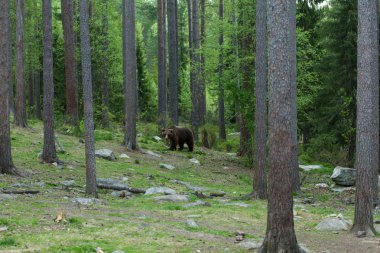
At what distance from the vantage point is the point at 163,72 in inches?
1227

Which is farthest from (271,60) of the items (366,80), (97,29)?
(97,29)

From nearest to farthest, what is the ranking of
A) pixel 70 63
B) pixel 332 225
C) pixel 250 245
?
1. pixel 250 245
2. pixel 332 225
3. pixel 70 63

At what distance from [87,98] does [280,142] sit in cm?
622

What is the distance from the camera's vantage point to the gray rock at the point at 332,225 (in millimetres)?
11000

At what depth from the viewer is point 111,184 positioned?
15.2 meters

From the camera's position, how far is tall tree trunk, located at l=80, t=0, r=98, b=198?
1264 cm

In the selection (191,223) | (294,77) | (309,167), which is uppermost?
(294,77)

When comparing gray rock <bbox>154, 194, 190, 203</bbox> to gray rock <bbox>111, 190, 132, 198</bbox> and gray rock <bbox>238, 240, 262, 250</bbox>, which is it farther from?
gray rock <bbox>238, 240, 262, 250</bbox>

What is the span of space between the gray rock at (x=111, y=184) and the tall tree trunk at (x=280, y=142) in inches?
294

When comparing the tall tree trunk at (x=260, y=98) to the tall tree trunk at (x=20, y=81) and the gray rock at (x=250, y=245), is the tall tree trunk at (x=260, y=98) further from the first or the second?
the tall tree trunk at (x=20, y=81)

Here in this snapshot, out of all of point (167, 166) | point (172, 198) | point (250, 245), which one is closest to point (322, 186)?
point (167, 166)

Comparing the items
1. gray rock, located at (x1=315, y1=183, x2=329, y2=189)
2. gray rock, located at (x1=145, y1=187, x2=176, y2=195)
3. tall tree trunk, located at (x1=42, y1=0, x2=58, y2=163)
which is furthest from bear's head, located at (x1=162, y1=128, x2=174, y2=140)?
gray rock, located at (x1=145, y1=187, x2=176, y2=195)

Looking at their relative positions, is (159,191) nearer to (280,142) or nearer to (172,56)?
(280,142)

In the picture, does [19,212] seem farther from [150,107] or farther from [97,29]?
[150,107]
